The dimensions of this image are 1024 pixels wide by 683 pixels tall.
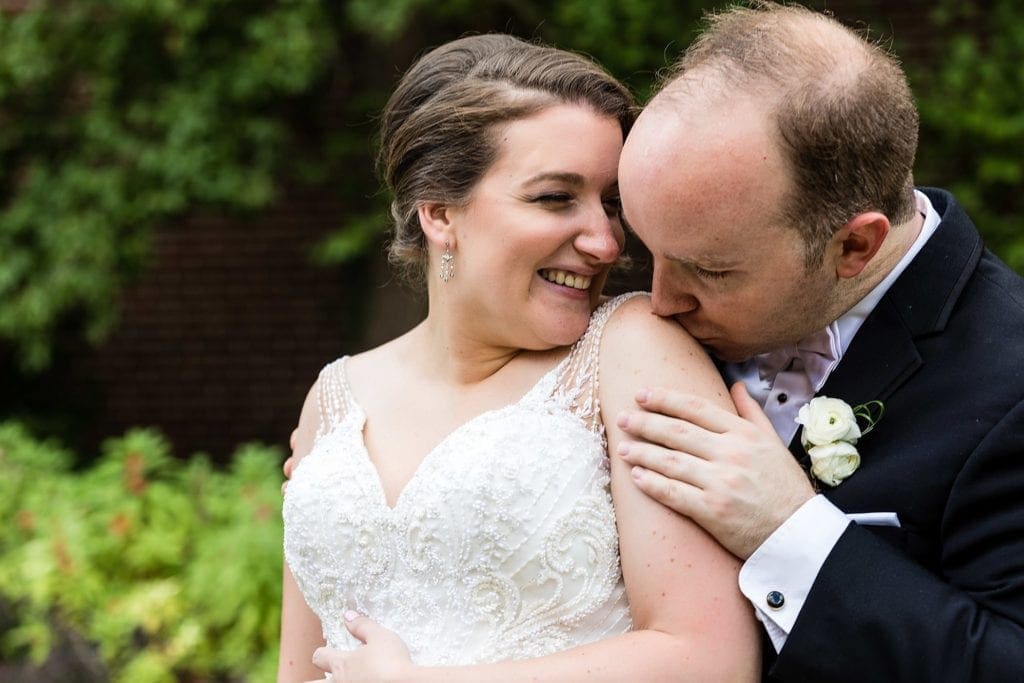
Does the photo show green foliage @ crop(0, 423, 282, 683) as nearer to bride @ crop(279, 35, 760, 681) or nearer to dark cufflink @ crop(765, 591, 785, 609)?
bride @ crop(279, 35, 760, 681)

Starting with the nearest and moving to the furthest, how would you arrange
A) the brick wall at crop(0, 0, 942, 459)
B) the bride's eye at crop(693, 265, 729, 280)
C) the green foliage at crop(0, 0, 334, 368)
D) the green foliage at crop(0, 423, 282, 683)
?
the bride's eye at crop(693, 265, 729, 280) < the green foliage at crop(0, 423, 282, 683) < the green foliage at crop(0, 0, 334, 368) < the brick wall at crop(0, 0, 942, 459)

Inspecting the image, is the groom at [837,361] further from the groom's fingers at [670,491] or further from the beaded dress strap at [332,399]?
the beaded dress strap at [332,399]

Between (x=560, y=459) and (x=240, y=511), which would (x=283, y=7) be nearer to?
(x=240, y=511)

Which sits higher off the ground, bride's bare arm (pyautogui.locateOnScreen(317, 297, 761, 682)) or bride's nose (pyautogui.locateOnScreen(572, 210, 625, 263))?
bride's nose (pyautogui.locateOnScreen(572, 210, 625, 263))

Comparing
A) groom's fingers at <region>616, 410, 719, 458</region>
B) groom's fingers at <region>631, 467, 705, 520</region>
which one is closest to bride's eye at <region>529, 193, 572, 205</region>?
groom's fingers at <region>616, 410, 719, 458</region>

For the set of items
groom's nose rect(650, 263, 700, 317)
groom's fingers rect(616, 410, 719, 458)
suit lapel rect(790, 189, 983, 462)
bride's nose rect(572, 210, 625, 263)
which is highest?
bride's nose rect(572, 210, 625, 263)

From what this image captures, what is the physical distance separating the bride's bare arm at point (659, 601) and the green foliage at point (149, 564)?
2.67 m

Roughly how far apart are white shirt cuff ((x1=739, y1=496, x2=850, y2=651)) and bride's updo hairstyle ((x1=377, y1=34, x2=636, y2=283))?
0.89 m

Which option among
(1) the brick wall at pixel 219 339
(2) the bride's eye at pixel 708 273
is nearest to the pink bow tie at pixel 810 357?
(2) the bride's eye at pixel 708 273

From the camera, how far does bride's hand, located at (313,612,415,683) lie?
233 cm

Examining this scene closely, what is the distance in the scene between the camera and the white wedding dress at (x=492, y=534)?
Answer: 7.81ft

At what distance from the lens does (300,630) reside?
287 cm

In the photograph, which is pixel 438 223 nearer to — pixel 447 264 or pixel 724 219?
pixel 447 264

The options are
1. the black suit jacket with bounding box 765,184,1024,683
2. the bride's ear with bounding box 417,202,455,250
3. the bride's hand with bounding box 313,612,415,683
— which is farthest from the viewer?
the bride's ear with bounding box 417,202,455,250
